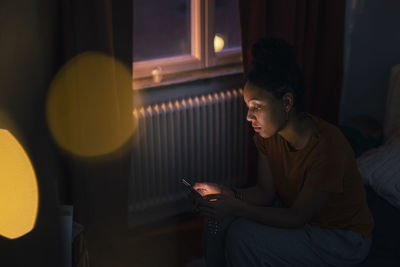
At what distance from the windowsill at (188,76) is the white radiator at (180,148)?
0.36 ft

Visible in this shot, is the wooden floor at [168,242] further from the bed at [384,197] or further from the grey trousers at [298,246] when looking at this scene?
the bed at [384,197]

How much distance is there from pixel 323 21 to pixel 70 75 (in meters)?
1.52

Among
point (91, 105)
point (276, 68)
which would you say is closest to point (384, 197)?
point (276, 68)

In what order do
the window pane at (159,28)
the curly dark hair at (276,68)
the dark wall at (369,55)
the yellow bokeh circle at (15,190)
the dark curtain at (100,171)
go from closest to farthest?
1. the yellow bokeh circle at (15,190)
2. the curly dark hair at (276,68)
3. the dark curtain at (100,171)
4. the dark wall at (369,55)
5. the window pane at (159,28)

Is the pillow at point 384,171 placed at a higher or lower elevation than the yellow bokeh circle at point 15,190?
lower

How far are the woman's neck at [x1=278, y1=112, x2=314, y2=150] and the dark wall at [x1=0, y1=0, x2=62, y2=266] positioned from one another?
873mm

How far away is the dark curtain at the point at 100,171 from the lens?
6.58 feet

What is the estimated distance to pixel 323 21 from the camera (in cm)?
270

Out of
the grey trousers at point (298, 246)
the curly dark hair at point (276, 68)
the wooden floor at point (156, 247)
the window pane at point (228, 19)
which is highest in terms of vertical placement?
the window pane at point (228, 19)

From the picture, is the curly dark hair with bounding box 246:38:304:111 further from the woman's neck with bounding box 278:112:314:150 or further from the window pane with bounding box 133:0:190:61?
the window pane with bounding box 133:0:190:61

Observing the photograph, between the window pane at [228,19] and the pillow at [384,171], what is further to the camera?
the window pane at [228,19]

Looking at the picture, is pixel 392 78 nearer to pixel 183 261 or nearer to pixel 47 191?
pixel 183 261

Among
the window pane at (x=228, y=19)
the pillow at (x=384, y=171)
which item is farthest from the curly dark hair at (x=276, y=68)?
the window pane at (x=228, y=19)

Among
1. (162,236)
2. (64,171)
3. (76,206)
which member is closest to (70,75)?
(64,171)
